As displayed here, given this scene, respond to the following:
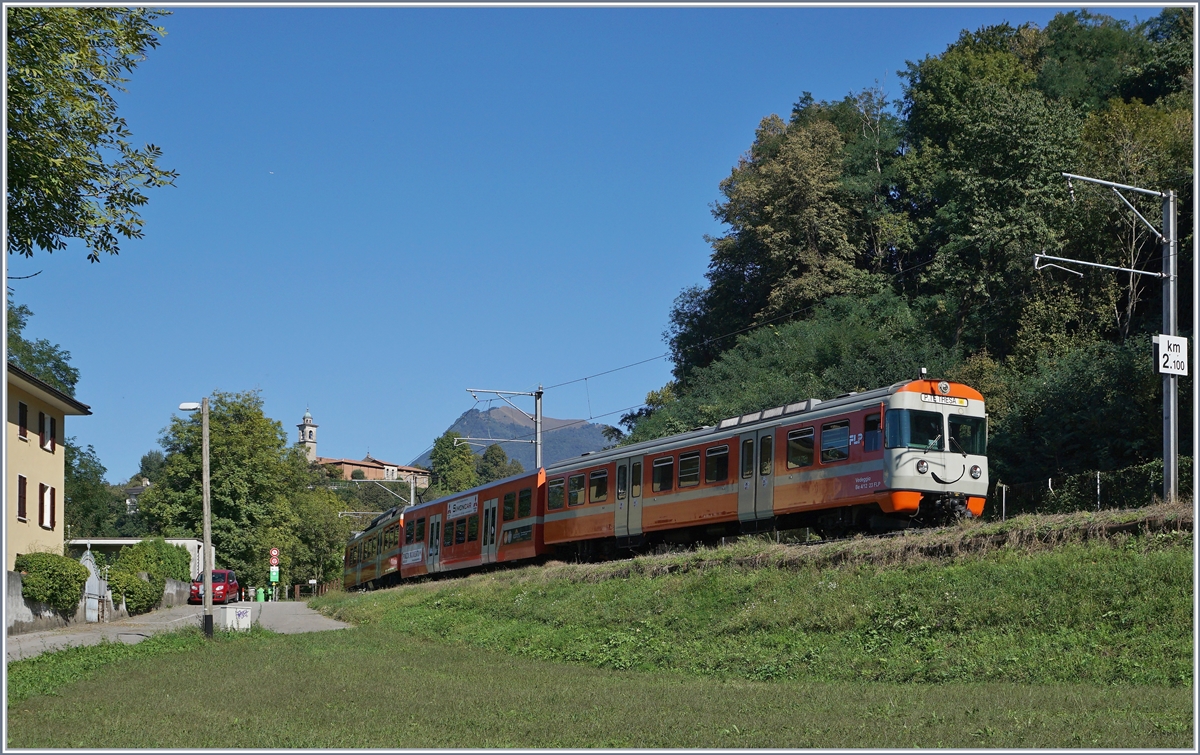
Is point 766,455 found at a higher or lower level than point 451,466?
lower

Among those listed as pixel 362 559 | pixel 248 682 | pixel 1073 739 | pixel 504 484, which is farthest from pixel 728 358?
pixel 1073 739

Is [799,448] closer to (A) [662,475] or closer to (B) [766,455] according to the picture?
(B) [766,455]

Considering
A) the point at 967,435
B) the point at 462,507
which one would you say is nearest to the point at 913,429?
the point at 967,435

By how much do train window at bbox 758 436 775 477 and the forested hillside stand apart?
44.7 ft

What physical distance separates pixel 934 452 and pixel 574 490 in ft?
37.2

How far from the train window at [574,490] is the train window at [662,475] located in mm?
3481

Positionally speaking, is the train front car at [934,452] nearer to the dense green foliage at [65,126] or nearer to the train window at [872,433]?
the train window at [872,433]

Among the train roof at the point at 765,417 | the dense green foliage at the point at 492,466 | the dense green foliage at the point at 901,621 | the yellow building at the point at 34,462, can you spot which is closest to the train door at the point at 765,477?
the train roof at the point at 765,417

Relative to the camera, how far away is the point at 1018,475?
122 feet

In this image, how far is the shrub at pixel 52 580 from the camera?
3122cm

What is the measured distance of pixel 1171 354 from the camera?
20562mm

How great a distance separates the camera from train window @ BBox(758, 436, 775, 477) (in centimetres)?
2478

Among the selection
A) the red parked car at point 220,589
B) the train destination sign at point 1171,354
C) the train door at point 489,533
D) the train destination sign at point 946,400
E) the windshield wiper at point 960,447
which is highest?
the train destination sign at point 1171,354

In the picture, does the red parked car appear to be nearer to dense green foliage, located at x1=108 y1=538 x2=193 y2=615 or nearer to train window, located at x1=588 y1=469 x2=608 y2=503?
dense green foliage, located at x1=108 y1=538 x2=193 y2=615
